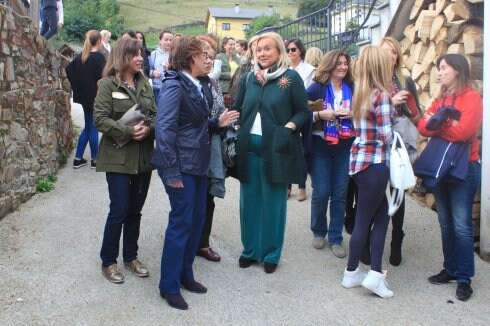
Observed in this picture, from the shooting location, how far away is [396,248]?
469 cm

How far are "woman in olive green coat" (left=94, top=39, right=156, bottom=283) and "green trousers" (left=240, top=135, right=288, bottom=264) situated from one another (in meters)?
0.86

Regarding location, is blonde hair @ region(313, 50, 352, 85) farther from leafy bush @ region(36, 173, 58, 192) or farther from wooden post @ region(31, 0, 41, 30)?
wooden post @ region(31, 0, 41, 30)

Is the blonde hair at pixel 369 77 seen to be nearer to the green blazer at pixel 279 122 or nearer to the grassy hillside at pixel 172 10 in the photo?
the green blazer at pixel 279 122

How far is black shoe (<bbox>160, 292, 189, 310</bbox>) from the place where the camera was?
376 cm

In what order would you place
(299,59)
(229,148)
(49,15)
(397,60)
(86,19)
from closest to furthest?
1. (229,148)
2. (397,60)
3. (299,59)
4. (49,15)
5. (86,19)

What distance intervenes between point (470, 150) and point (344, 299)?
1.50 metres

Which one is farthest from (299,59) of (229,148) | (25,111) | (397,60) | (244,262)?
(25,111)

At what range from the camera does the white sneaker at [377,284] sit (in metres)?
4.00

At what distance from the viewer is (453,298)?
13.4 feet

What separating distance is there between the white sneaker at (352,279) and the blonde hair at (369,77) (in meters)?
1.20

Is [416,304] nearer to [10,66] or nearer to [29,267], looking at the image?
[29,267]

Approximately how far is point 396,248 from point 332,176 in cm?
84

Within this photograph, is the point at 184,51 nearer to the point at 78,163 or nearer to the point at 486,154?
the point at 486,154

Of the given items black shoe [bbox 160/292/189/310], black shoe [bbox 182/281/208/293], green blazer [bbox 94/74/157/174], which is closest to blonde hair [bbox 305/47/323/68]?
green blazer [bbox 94/74/157/174]
